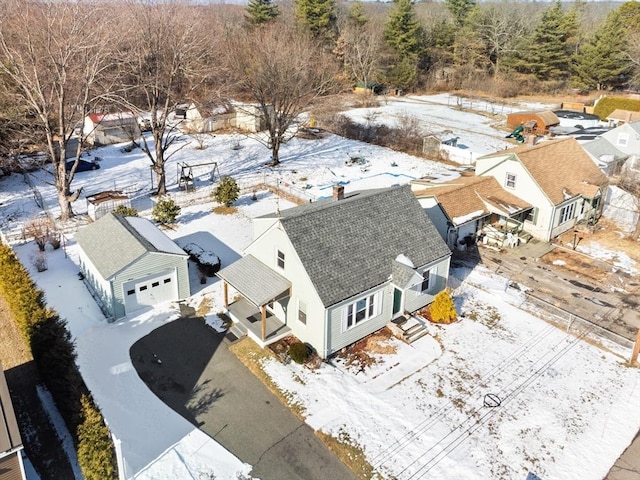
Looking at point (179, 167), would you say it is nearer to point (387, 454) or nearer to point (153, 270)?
point (153, 270)

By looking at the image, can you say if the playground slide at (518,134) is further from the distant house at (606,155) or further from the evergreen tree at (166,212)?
the evergreen tree at (166,212)

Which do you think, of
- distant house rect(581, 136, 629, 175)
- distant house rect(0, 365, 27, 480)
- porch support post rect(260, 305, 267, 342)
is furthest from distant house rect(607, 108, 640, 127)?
distant house rect(0, 365, 27, 480)

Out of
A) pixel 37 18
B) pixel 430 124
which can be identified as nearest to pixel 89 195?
pixel 37 18

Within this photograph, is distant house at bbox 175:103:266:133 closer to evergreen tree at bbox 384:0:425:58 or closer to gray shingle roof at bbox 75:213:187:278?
gray shingle roof at bbox 75:213:187:278

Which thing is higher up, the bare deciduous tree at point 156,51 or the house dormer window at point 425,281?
the bare deciduous tree at point 156,51

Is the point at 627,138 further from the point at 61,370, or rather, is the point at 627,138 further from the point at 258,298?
the point at 61,370

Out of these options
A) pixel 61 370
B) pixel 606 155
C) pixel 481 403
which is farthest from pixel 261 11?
pixel 481 403

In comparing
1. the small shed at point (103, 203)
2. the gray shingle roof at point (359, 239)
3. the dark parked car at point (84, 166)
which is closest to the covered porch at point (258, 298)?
the gray shingle roof at point (359, 239)
